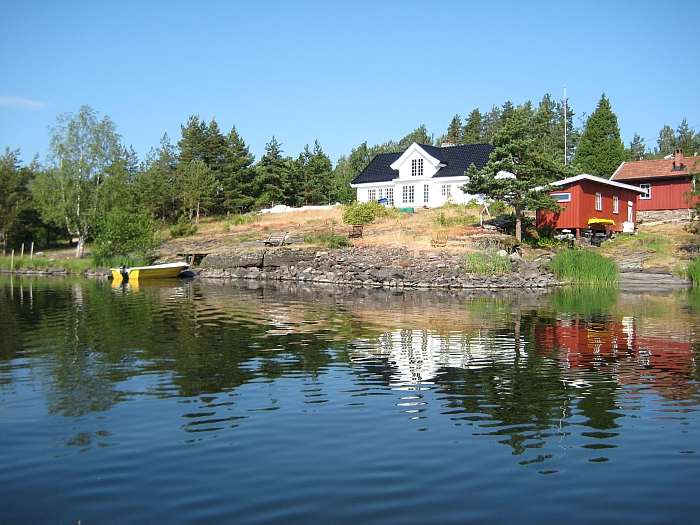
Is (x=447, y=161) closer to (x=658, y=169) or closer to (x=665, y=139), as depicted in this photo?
(x=658, y=169)

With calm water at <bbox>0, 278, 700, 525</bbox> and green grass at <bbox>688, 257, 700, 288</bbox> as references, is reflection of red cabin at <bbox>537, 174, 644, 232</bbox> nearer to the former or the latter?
green grass at <bbox>688, 257, 700, 288</bbox>

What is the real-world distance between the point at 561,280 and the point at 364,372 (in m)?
27.9

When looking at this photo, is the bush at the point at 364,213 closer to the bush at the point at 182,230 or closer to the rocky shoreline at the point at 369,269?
the rocky shoreline at the point at 369,269

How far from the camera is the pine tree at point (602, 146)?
65000mm

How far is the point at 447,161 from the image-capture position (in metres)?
60.9

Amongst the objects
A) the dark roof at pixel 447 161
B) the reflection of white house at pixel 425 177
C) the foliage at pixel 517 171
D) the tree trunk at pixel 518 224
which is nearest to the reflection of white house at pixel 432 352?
the foliage at pixel 517 171

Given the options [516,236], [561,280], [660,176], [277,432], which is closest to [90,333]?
[277,432]

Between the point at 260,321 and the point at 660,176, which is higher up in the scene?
the point at 660,176

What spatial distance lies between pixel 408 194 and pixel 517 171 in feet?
63.4

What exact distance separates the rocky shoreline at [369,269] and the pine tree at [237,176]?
18540mm

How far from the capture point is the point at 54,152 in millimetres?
56375

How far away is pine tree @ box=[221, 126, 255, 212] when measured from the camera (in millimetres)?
67312

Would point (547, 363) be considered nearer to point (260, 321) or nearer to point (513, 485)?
point (513, 485)

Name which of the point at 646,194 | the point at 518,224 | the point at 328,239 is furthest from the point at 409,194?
the point at 646,194
